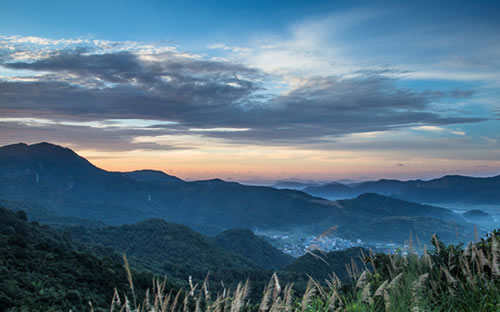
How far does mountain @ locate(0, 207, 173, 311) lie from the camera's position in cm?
1700

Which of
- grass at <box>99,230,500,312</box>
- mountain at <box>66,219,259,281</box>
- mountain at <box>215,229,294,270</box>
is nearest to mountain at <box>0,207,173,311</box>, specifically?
grass at <box>99,230,500,312</box>

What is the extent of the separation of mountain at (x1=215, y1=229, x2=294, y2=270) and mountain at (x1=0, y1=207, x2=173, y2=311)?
88.6 meters

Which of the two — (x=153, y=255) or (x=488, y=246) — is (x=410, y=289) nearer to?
(x=488, y=246)

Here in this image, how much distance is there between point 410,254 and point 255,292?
4162 centimetres

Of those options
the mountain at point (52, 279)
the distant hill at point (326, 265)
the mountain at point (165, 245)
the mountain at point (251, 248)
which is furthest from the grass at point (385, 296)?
the mountain at point (251, 248)

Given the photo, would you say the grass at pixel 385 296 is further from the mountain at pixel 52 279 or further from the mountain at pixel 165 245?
the mountain at pixel 165 245

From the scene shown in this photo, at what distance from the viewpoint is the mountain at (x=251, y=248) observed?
121 m

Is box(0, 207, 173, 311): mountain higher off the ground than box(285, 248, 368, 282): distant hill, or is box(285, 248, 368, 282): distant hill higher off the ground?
box(0, 207, 173, 311): mountain

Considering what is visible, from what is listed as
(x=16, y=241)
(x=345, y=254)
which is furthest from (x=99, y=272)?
(x=345, y=254)

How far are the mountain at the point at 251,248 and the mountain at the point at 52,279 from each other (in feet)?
291

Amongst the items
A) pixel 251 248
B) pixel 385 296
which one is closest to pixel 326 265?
pixel 251 248

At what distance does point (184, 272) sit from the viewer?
63.9 meters

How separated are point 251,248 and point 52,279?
108711 millimetres

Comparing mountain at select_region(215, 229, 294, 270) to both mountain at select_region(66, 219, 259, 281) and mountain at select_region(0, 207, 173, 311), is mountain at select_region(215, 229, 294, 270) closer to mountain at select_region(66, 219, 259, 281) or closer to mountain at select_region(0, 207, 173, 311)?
mountain at select_region(66, 219, 259, 281)
